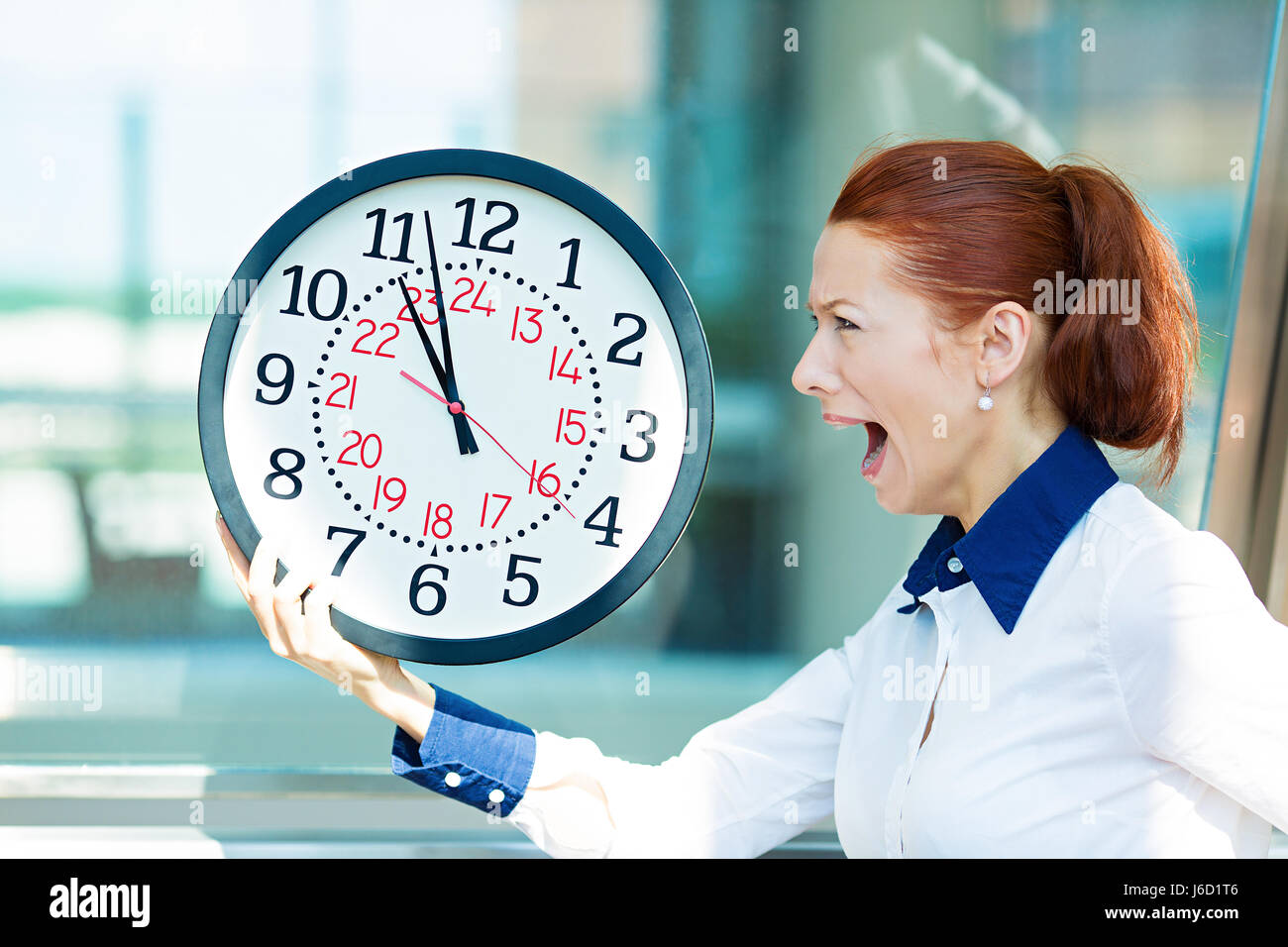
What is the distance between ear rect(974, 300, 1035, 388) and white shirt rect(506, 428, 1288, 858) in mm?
99

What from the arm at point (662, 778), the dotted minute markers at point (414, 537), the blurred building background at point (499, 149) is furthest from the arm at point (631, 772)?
the blurred building background at point (499, 149)

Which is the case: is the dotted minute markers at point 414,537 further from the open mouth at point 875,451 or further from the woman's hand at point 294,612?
the open mouth at point 875,451

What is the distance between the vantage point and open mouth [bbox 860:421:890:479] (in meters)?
1.21

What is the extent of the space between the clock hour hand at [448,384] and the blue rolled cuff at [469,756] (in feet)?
1.00

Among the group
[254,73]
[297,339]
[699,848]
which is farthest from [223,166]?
[699,848]

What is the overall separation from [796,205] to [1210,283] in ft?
2.64

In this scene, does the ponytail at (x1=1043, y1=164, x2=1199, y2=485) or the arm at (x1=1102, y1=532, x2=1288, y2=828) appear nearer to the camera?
the arm at (x1=1102, y1=532, x2=1288, y2=828)

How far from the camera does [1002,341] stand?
1.13 meters

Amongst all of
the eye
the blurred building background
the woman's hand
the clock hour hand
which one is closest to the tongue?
the eye

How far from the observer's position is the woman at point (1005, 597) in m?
0.99

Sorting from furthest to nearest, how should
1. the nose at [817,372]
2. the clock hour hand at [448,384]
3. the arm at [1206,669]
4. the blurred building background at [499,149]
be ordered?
1. the blurred building background at [499,149]
2. the nose at [817,372]
3. the clock hour hand at [448,384]
4. the arm at [1206,669]

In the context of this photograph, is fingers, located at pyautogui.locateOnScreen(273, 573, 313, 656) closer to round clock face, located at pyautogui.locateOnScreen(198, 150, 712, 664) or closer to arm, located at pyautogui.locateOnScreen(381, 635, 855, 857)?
round clock face, located at pyautogui.locateOnScreen(198, 150, 712, 664)

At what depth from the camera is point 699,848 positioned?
128cm

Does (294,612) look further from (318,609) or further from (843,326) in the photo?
(843,326)
